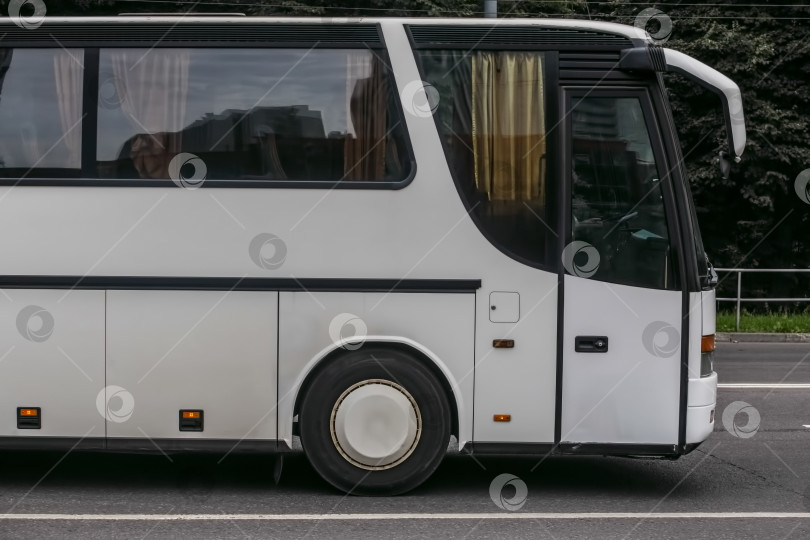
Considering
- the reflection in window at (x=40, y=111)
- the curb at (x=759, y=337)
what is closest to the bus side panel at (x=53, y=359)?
the reflection in window at (x=40, y=111)

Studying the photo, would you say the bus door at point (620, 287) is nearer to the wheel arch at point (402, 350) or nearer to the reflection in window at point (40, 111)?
the wheel arch at point (402, 350)

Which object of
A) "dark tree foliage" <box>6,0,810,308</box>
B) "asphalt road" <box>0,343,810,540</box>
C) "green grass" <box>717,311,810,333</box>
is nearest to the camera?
"asphalt road" <box>0,343,810,540</box>

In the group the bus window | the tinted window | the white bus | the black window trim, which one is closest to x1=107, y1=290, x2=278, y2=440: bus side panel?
the white bus

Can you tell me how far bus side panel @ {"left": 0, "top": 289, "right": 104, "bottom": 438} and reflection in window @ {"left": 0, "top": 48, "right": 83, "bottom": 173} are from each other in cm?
84

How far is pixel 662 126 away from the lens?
A: 24.9 feet

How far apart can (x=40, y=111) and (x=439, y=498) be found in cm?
363

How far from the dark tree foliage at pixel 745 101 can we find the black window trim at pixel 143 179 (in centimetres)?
1646

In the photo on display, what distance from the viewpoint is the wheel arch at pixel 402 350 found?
7.50 metres

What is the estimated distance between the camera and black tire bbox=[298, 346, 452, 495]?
749 centimetres

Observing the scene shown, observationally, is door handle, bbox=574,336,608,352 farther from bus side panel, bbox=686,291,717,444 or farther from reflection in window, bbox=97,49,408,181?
reflection in window, bbox=97,49,408,181

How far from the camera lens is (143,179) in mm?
7609

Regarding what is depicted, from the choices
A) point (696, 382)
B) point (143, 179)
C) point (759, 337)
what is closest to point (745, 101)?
point (759, 337)

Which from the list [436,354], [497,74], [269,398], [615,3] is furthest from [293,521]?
[615,3]

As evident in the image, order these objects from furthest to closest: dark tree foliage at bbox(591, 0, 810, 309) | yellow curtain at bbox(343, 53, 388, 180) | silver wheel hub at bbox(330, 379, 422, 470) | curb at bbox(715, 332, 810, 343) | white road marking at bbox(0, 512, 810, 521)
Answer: dark tree foliage at bbox(591, 0, 810, 309)
curb at bbox(715, 332, 810, 343)
yellow curtain at bbox(343, 53, 388, 180)
silver wheel hub at bbox(330, 379, 422, 470)
white road marking at bbox(0, 512, 810, 521)
